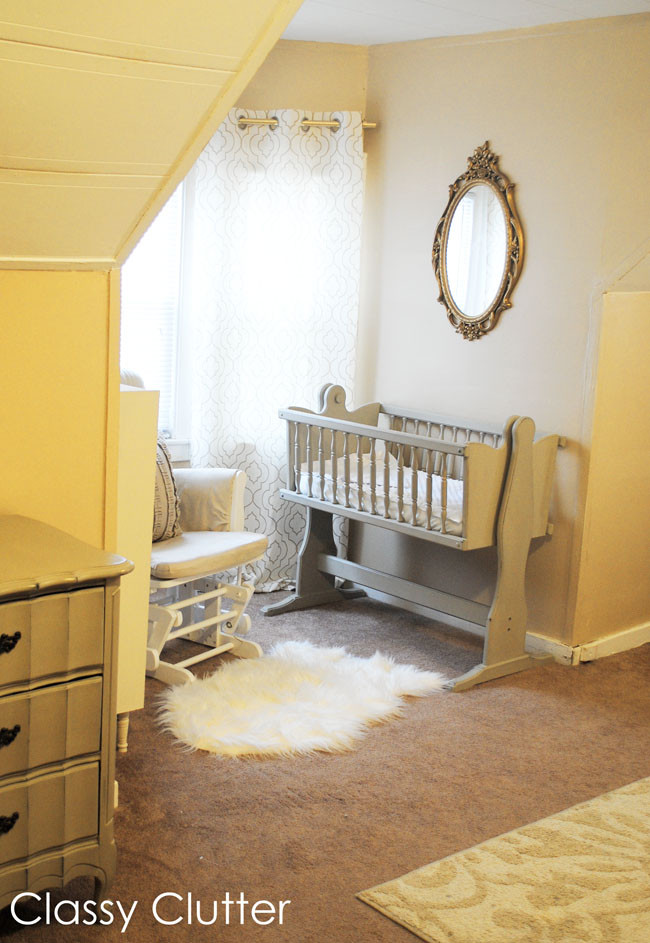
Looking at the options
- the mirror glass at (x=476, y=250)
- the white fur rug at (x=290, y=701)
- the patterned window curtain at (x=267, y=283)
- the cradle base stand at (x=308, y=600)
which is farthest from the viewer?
the patterned window curtain at (x=267, y=283)

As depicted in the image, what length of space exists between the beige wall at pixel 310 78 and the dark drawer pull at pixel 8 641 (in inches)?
118

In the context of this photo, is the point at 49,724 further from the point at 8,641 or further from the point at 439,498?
the point at 439,498

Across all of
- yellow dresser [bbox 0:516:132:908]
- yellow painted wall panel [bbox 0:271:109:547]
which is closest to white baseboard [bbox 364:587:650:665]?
yellow painted wall panel [bbox 0:271:109:547]

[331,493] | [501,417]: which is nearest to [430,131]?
[501,417]

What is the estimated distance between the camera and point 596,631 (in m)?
3.69

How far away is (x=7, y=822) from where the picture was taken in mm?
1806

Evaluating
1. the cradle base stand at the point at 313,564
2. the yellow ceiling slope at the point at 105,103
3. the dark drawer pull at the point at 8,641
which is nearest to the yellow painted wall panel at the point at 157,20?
the yellow ceiling slope at the point at 105,103

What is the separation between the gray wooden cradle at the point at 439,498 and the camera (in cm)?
330

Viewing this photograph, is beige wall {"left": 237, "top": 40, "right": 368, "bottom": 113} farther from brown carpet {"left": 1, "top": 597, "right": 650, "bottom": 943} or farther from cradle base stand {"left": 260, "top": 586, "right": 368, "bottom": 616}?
brown carpet {"left": 1, "top": 597, "right": 650, "bottom": 943}

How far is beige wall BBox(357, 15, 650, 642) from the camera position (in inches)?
132

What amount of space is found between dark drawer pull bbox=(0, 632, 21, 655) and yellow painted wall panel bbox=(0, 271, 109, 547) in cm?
45

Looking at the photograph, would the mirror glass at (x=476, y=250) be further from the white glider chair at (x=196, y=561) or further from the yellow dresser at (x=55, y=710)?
the yellow dresser at (x=55, y=710)

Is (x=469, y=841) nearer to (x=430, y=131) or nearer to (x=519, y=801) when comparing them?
(x=519, y=801)

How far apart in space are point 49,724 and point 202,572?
4.83ft
